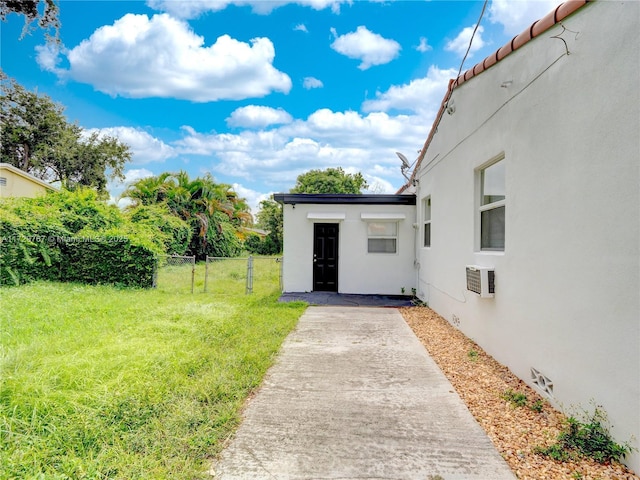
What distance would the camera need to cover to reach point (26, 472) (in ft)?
7.29

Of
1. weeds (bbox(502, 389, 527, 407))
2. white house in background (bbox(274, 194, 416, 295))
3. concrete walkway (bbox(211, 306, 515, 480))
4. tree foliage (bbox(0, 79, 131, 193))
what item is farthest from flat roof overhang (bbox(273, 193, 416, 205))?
tree foliage (bbox(0, 79, 131, 193))

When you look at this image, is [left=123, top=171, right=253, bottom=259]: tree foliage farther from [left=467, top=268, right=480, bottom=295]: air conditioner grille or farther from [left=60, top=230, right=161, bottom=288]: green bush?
[left=467, top=268, right=480, bottom=295]: air conditioner grille

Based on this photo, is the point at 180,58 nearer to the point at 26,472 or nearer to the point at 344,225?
the point at 344,225

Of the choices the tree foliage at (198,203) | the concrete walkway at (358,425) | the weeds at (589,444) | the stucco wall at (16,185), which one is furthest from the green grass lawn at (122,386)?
the stucco wall at (16,185)

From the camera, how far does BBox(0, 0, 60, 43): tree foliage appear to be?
14.5 ft

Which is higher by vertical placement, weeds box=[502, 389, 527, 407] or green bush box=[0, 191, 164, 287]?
green bush box=[0, 191, 164, 287]

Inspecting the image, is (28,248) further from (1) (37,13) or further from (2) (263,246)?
(2) (263,246)

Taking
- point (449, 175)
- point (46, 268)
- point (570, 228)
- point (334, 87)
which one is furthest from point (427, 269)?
point (46, 268)

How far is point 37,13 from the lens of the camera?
14.8 feet

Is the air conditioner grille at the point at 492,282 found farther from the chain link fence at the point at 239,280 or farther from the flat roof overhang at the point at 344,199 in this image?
the chain link fence at the point at 239,280

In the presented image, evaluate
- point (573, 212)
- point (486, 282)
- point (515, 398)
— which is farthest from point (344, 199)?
point (573, 212)

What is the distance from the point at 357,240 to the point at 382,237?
0.74m

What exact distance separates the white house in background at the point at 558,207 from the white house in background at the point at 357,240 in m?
3.73

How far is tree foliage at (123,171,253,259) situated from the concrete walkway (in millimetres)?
15724
